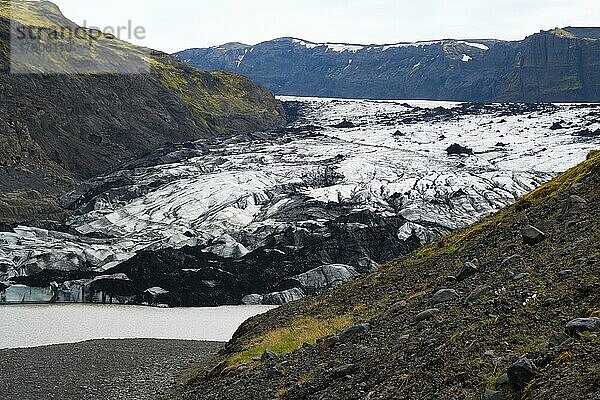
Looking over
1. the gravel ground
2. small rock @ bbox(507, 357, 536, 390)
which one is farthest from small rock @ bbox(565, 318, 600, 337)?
the gravel ground

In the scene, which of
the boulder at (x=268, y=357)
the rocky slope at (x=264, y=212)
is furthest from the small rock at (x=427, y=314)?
the rocky slope at (x=264, y=212)

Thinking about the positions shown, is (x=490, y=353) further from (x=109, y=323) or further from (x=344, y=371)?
(x=109, y=323)

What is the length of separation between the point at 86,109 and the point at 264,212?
4059 centimetres

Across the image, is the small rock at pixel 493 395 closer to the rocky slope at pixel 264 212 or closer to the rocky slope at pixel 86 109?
the rocky slope at pixel 264 212

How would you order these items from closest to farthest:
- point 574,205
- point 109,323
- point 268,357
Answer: point 268,357
point 574,205
point 109,323

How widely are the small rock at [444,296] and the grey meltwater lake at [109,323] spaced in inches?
846

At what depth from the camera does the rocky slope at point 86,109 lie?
76.1 metres

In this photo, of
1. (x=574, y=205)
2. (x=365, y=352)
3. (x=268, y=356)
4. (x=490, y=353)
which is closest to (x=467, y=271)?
(x=574, y=205)

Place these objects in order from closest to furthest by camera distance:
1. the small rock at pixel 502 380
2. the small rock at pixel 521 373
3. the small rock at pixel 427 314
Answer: the small rock at pixel 521 373 < the small rock at pixel 502 380 < the small rock at pixel 427 314

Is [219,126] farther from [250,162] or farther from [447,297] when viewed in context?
[447,297]

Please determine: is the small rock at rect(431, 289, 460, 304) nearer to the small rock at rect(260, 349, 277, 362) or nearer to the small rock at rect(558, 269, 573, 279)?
the small rock at rect(558, 269, 573, 279)

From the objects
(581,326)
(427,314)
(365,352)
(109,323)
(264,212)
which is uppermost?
(581,326)

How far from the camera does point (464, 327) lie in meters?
11.7

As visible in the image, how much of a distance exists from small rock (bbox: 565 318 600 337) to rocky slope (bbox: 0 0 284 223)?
56.8 metres
